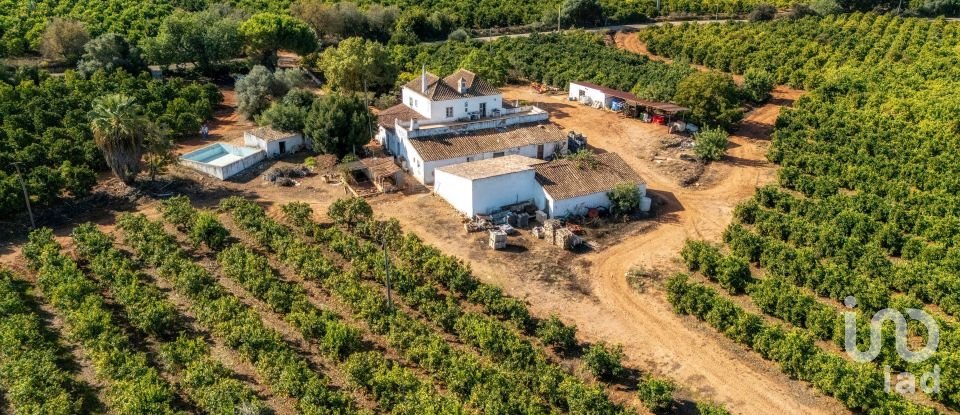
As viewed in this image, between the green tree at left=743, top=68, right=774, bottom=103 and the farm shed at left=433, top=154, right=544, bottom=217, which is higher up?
the green tree at left=743, top=68, right=774, bottom=103

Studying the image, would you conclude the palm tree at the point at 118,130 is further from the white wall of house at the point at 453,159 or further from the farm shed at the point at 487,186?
the farm shed at the point at 487,186

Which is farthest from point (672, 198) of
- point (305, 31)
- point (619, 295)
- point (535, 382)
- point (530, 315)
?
point (305, 31)

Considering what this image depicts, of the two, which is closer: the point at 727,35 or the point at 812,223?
the point at 812,223

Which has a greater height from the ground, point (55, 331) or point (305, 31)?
point (305, 31)

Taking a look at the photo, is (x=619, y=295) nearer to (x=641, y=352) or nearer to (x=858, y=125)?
(x=641, y=352)

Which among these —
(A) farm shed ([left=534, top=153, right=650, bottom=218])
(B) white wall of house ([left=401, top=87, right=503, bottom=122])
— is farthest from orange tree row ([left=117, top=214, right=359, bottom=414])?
(B) white wall of house ([left=401, top=87, right=503, bottom=122])

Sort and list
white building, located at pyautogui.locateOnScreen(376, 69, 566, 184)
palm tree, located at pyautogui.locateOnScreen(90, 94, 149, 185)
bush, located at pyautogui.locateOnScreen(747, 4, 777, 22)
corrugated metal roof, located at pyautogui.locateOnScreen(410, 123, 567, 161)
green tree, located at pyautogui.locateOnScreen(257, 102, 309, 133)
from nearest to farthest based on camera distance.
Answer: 1. palm tree, located at pyautogui.locateOnScreen(90, 94, 149, 185)
2. corrugated metal roof, located at pyautogui.locateOnScreen(410, 123, 567, 161)
3. white building, located at pyautogui.locateOnScreen(376, 69, 566, 184)
4. green tree, located at pyautogui.locateOnScreen(257, 102, 309, 133)
5. bush, located at pyautogui.locateOnScreen(747, 4, 777, 22)

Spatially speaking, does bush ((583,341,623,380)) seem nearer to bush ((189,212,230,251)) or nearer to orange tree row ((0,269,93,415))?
orange tree row ((0,269,93,415))
